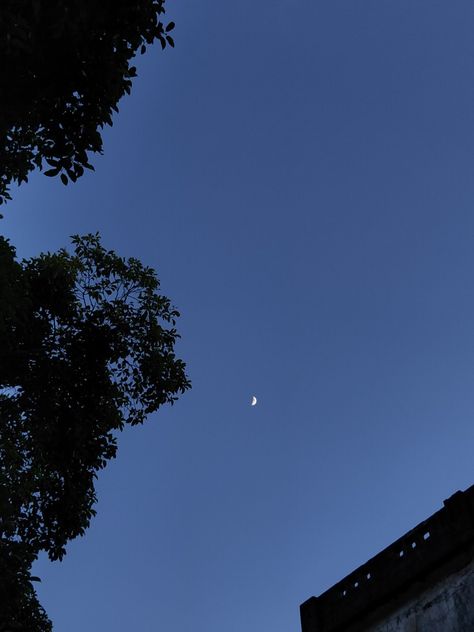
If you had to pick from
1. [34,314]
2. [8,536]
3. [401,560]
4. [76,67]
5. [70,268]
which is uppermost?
[70,268]

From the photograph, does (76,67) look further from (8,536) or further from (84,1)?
(8,536)

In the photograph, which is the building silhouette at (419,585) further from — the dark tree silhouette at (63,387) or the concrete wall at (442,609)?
the dark tree silhouette at (63,387)

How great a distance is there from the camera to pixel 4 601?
12.5 m

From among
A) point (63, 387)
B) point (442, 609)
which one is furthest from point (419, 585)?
point (63, 387)

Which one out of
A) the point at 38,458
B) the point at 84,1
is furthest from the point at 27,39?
the point at 38,458

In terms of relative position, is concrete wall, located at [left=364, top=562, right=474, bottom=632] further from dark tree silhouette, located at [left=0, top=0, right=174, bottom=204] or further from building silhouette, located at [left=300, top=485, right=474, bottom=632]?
dark tree silhouette, located at [left=0, top=0, right=174, bottom=204]

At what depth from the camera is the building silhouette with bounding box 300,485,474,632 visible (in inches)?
388

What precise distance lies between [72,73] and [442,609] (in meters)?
10.7

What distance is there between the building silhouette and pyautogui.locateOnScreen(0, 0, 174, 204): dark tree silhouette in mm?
8874

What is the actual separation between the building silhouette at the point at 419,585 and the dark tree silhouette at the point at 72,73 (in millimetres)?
8874

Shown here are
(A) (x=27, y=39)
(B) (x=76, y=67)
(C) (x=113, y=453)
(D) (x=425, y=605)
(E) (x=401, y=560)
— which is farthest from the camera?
(C) (x=113, y=453)

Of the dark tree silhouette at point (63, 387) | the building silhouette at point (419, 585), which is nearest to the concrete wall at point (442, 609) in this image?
the building silhouette at point (419, 585)

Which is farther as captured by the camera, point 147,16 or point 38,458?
point 38,458

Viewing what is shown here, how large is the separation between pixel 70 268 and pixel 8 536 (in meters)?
7.22
